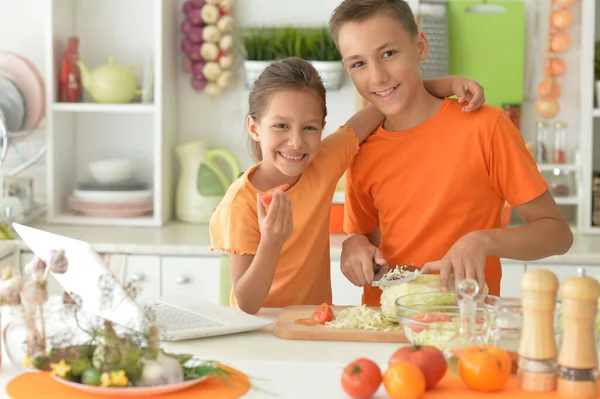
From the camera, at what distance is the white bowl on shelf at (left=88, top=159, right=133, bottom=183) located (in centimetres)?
352

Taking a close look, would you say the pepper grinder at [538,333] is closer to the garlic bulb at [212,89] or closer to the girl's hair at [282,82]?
the girl's hair at [282,82]

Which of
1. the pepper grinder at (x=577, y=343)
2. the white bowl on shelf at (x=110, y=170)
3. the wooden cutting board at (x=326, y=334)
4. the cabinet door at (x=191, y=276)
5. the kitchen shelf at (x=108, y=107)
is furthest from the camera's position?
the white bowl on shelf at (x=110, y=170)

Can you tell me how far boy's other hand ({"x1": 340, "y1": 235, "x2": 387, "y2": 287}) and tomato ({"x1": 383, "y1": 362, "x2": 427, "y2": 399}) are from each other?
66 cm

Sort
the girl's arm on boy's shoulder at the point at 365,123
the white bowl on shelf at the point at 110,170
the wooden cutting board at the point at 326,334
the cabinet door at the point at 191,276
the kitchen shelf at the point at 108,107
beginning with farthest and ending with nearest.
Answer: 1. the white bowl on shelf at the point at 110,170
2. the kitchen shelf at the point at 108,107
3. the cabinet door at the point at 191,276
4. the girl's arm on boy's shoulder at the point at 365,123
5. the wooden cutting board at the point at 326,334

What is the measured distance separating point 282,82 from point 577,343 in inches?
38.1

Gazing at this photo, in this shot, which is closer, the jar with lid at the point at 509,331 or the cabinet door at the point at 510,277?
the jar with lid at the point at 509,331

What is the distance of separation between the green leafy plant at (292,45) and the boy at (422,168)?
48.5 inches

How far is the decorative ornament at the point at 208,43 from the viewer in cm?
355

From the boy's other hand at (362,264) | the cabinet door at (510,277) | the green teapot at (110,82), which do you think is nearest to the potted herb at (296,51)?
the green teapot at (110,82)

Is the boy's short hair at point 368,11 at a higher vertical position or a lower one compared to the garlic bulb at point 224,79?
higher

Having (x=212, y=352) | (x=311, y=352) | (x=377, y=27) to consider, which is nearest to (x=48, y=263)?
(x=212, y=352)

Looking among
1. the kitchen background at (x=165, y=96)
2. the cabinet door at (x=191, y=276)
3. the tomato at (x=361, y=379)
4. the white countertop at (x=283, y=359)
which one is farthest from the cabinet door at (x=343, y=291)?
the tomato at (x=361, y=379)

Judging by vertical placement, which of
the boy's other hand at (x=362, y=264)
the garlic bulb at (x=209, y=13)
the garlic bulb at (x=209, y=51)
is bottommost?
the boy's other hand at (x=362, y=264)

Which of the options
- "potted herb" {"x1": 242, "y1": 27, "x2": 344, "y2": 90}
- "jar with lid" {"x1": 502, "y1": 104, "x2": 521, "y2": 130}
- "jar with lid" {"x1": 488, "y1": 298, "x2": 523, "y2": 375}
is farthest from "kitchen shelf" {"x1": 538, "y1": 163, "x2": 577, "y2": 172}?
"jar with lid" {"x1": 488, "y1": 298, "x2": 523, "y2": 375}
